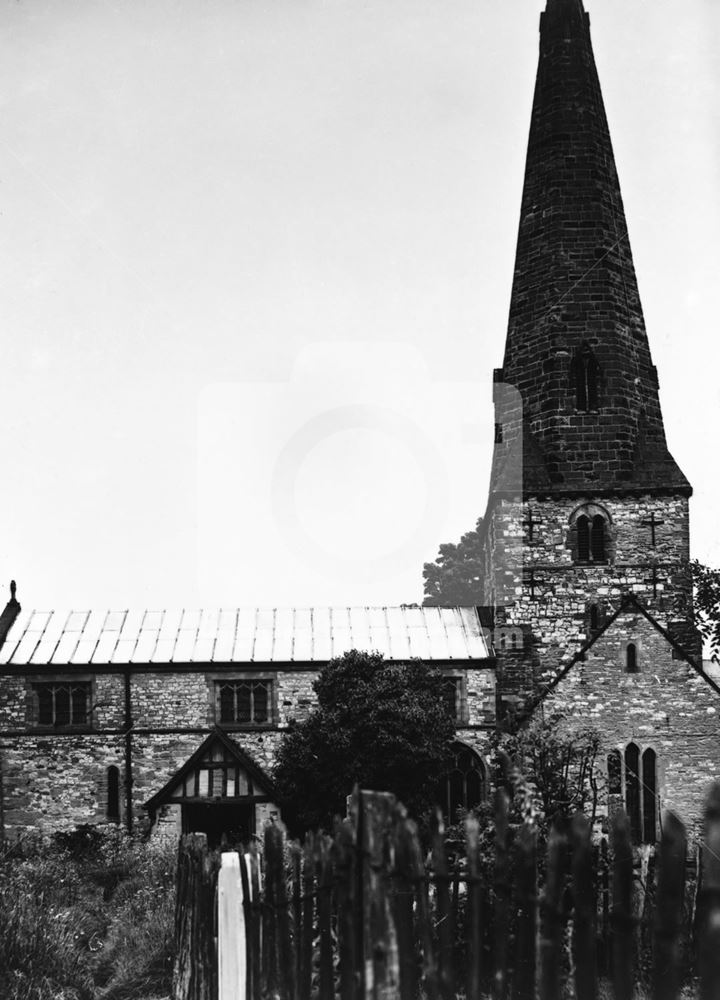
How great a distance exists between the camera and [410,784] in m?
25.6

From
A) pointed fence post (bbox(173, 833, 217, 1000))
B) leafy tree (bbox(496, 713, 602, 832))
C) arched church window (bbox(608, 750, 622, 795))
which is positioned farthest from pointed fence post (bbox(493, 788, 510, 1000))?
arched church window (bbox(608, 750, 622, 795))

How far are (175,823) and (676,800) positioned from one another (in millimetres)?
12577

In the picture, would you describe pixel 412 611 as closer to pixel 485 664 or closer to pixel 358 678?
pixel 485 664

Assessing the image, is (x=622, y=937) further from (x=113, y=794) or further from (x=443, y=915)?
(x=113, y=794)

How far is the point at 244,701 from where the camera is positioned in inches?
1156

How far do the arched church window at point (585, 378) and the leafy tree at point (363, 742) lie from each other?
9407 mm

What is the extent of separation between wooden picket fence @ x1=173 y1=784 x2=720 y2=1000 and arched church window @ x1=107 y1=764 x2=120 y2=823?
18826 millimetres

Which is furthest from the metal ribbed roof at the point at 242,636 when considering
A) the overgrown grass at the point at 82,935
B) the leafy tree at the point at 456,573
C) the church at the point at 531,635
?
the leafy tree at the point at 456,573

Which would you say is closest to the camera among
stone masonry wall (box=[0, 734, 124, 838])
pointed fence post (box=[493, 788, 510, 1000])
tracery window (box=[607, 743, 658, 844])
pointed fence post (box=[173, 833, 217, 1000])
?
pointed fence post (box=[493, 788, 510, 1000])

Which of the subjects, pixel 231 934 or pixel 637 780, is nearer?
pixel 231 934

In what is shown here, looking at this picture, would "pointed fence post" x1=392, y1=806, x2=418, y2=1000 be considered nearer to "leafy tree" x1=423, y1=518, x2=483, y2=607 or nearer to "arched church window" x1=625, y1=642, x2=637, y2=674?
"arched church window" x1=625, y1=642, x2=637, y2=674

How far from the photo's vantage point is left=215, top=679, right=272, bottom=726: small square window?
29.2 meters

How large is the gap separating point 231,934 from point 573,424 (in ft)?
75.4

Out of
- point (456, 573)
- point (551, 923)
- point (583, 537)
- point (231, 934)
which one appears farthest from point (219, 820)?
point (456, 573)
